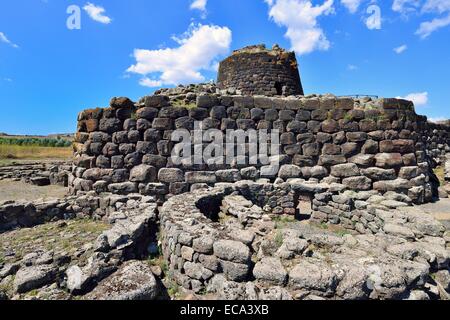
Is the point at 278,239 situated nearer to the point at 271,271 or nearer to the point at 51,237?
the point at 271,271

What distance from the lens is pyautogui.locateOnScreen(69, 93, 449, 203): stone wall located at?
23.7 ft

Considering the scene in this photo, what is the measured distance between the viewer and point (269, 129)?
7605 millimetres

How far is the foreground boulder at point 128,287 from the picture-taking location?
284 cm

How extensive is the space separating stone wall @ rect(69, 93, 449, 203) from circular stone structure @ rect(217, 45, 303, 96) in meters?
6.01

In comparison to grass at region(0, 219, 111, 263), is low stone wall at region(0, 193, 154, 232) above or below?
above

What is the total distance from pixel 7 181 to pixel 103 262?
12.3 m

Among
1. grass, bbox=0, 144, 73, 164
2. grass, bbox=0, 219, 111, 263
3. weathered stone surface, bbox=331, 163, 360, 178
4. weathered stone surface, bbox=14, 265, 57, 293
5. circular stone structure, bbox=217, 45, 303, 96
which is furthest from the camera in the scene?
grass, bbox=0, 144, 73, 164

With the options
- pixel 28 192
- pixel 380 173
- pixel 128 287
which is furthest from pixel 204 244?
pixel 28 192

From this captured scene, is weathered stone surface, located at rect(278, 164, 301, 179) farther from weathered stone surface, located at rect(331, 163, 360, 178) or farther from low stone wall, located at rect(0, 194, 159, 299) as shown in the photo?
low stone wall, located at rect(0, 194, 159, 299)

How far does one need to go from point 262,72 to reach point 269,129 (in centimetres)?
676

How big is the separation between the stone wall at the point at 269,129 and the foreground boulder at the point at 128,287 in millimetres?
4054

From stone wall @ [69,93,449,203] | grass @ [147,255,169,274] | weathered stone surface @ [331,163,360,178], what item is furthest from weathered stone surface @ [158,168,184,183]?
weathered stone surface @ [331,163,360,178]

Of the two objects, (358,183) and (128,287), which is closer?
(128,287)
